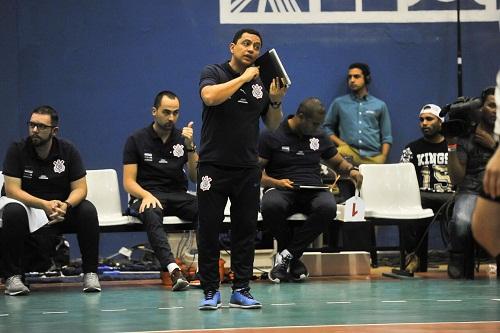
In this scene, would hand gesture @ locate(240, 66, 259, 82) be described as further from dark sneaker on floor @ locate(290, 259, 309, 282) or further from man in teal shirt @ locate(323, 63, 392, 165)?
man in teal shirt @ locate(323, 63, 392, 165)

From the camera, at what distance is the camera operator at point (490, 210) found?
313cm

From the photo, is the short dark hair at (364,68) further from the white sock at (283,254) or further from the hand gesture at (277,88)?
the hand gesture at (277,88)

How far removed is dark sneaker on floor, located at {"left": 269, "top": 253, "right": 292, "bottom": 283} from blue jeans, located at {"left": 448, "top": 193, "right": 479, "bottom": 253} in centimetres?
124

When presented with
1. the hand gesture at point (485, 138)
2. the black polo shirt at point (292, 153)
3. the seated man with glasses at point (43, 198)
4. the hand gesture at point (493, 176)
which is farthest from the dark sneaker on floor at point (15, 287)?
the hand gesture at point (493, 176)

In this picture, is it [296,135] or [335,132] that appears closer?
[296,135]

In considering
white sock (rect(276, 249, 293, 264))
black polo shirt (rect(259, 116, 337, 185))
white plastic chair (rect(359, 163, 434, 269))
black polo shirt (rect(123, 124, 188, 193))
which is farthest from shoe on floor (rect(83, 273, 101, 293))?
white plastic chair (rect(359, 163, 434, 269))

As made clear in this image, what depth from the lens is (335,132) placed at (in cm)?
953

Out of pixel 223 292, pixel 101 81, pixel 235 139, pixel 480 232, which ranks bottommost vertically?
pixel 223 292

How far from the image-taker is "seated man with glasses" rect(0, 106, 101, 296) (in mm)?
6723

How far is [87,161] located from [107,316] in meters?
4.47

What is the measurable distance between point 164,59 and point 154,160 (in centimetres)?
236

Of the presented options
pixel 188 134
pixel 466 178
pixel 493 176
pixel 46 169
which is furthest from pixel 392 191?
pixel 493 176

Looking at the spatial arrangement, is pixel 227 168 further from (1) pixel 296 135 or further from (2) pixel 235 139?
(1) pixel 296 135

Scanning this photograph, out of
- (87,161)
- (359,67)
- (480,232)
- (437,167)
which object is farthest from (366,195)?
(480,232)
